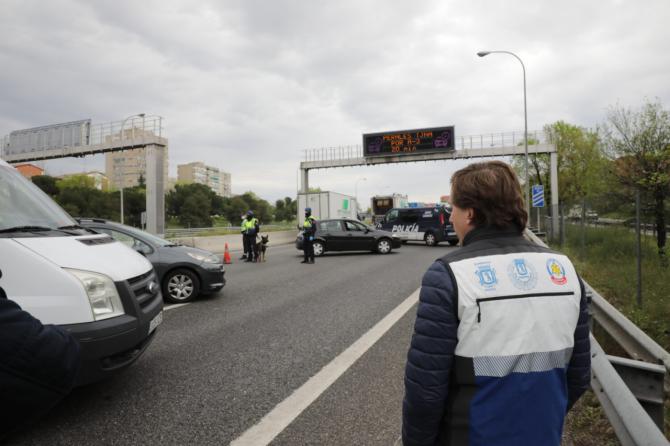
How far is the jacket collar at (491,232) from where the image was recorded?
1659mm

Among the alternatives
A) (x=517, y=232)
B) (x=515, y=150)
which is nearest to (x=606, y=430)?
(x=517, y=232)

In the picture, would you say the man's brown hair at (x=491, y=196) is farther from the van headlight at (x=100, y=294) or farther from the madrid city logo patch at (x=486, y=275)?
the van headlight at (x=100, y=294)

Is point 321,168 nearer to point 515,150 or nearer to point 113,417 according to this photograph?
point 515,150

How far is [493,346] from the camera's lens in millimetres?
1523

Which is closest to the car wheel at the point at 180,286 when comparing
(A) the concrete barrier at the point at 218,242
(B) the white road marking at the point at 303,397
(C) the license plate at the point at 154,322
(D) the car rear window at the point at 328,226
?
(B) the white road marking at the point at 303,397

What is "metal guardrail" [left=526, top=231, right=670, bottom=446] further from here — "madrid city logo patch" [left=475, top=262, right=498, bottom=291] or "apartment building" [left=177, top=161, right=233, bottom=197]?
"apartment building" [left=177, top=161, right=233, bottom=197]

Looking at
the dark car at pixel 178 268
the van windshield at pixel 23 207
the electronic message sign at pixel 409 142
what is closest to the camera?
the van windshield at pixel 23 207

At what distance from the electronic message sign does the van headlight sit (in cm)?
3023

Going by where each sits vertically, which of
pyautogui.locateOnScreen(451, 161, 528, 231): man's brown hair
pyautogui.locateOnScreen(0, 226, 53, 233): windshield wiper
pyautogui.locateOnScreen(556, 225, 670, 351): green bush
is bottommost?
pyautogui.locateOnScreen(556, 225, 670, 351): green bush

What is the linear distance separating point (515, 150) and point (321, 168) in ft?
45.5

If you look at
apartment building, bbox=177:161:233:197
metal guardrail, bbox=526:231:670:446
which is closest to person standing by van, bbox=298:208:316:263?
metal guardrail, bbox=526:231:670:446

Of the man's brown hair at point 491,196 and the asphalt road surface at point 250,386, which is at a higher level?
the man's brown hair at point 491,196

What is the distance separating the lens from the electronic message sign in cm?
3183

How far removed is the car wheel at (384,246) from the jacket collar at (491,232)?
16.6m
